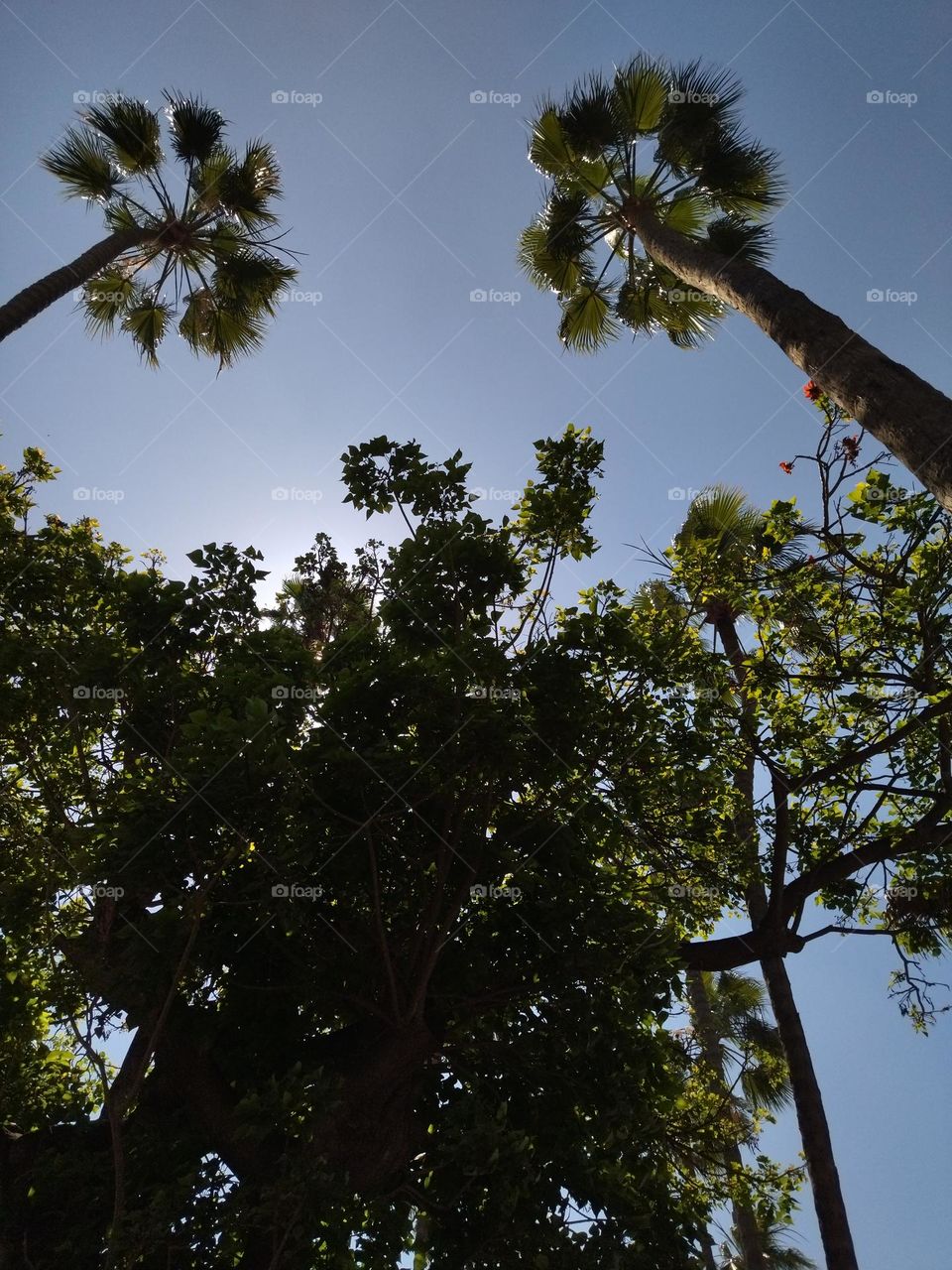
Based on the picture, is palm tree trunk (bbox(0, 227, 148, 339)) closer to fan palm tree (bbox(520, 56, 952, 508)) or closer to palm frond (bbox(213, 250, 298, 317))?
palm frond (bbox(213, 250, 298, 317))

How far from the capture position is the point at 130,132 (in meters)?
10.9

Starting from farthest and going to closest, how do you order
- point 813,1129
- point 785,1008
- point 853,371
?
1. point 785,1008
2. point 813,1129
3. point 853,371

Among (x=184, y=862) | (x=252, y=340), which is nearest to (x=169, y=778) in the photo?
(x=184, y=862)

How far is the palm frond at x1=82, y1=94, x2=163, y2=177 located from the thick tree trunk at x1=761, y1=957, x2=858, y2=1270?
13.4m

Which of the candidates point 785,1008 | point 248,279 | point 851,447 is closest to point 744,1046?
point 785,1008

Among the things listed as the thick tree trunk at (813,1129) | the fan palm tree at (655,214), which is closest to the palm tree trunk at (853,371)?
the fan palm tree at (655,214)

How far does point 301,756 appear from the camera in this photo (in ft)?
18.7

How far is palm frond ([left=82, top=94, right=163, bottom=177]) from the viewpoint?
10.8 m

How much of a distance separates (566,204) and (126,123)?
254 inches

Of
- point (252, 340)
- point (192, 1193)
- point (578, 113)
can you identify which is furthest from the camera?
point (252, 340)

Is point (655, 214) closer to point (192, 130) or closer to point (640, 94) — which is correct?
point (640, 94)

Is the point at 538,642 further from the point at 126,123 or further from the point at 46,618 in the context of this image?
the point at 126,123

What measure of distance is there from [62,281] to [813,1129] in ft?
41.8

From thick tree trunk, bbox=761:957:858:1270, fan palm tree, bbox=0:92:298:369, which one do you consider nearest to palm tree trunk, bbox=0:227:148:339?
fan palm tree, bbox=0:92:298:369
